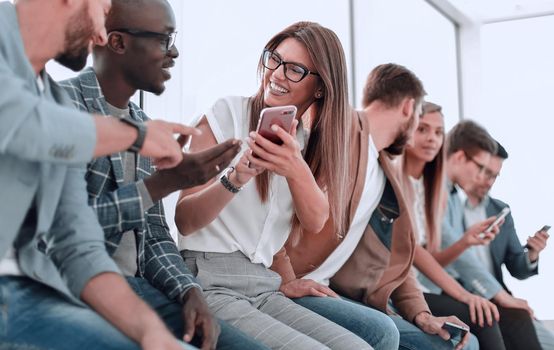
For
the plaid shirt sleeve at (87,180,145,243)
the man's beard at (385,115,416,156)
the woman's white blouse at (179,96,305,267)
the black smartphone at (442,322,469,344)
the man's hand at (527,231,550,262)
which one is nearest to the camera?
the plaid shirt sleeve at (87,180,145,243)

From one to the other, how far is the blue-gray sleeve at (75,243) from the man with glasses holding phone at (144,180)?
15 centimetres

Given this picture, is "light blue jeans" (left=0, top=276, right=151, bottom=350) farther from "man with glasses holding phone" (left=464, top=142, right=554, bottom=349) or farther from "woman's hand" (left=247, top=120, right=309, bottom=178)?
"man with glasses holding phone" (left=464, top=142, right=554, bottom=349)

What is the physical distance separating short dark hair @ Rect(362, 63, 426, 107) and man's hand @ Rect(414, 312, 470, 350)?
0.76 m

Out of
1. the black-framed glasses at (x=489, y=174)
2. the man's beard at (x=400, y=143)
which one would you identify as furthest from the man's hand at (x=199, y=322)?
the black-framed glasses at (x=489, y=174)

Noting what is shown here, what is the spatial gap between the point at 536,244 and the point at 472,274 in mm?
545

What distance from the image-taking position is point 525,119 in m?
6.21

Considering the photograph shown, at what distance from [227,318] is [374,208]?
94 cm

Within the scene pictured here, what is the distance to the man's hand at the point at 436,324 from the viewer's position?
2727mm

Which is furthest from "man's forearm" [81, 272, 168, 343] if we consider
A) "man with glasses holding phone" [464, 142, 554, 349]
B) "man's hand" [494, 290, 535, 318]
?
"man with glasses holding phone" [464, 142, 554, 349]

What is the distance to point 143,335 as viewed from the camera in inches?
56.4

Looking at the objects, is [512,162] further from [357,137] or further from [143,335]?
[143,335]

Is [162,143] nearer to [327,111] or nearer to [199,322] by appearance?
[199,322]

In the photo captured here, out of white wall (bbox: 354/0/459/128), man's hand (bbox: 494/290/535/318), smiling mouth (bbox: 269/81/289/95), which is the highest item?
white wall (bbox: 354/0/459/128)

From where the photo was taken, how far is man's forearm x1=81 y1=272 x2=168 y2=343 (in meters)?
1.45
